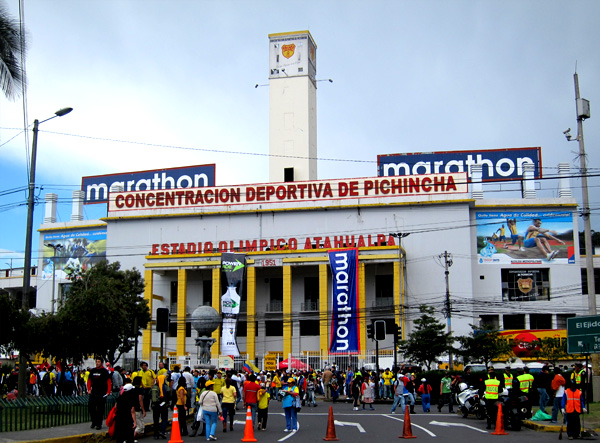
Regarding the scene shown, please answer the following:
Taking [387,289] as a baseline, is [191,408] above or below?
below

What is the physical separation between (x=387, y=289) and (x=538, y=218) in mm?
13860

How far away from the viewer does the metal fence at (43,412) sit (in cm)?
1842

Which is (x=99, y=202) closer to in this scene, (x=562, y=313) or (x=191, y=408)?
(x=562, y=313)

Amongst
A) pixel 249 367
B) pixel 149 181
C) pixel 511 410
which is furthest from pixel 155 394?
pixel 149 181

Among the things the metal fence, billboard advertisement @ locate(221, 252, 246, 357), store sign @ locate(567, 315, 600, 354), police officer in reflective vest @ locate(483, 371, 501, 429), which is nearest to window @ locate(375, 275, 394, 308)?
billboard advertisement @ locate(221, 252, 246, 357)

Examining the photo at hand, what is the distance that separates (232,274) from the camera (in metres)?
54.5

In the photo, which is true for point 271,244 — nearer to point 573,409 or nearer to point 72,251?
point 72,251

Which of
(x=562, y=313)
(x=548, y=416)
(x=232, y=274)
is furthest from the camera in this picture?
(x=562, y=313)

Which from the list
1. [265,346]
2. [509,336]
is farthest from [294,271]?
[509,336]

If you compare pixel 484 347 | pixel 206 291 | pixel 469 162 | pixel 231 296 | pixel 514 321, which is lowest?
pixel 484 347

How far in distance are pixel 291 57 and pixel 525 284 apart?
31966 mm

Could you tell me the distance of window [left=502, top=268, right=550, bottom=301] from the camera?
2351 inches

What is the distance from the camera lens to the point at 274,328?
6047cm

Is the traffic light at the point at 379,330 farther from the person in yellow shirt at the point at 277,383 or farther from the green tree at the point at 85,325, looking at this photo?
the green tree at the point at 85,325
